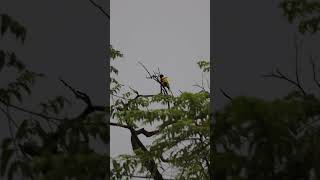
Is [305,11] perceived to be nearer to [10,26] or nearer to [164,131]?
[10,26]

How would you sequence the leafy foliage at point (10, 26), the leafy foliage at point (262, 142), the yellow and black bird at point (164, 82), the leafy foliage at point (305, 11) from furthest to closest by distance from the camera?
the yellow and black bird at point (164, 82) < the leafy foliage at point (305, 11) < the leafy foliage at point (10, 26) < the leafy foliage at point (262, 142)

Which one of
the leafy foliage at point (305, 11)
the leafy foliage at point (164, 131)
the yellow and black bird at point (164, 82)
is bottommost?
the leafy foliage at point (164, 131)

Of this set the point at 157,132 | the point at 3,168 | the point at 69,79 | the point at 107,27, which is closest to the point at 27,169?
the point at 3,168

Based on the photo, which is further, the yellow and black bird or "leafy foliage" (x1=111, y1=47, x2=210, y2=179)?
the yellow and black bird

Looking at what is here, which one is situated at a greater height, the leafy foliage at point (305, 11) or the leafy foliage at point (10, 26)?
the leafy foliage at point (305, 11)

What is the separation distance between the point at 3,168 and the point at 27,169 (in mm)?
29

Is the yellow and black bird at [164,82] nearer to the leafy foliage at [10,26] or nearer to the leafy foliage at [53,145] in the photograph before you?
the leafy foliage at [53,145]

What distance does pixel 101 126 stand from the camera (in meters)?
0.62

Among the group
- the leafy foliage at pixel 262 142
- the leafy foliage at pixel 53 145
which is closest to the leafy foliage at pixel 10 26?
the leafy foliage at pixel 53 145

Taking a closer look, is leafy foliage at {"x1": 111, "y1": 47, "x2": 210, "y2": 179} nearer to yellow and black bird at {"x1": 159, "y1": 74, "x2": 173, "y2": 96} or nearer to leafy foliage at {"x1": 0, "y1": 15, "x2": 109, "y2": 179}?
yellow and black bird at {"x1": 159, "y1": 74, "x2": 173, "y2": 96}

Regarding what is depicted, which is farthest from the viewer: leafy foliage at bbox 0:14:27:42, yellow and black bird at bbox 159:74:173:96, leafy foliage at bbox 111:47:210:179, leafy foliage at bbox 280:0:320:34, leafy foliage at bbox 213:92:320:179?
yellow and black bird at bbox 159:74:173:96

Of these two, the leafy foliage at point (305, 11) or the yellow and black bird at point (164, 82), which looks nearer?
the leafy foliage at point (305, 11)

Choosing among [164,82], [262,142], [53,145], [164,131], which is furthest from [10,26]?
[164,82]

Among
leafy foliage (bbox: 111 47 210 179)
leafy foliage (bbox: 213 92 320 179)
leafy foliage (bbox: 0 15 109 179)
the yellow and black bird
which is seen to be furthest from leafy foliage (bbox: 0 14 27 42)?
the yellow and black bird
